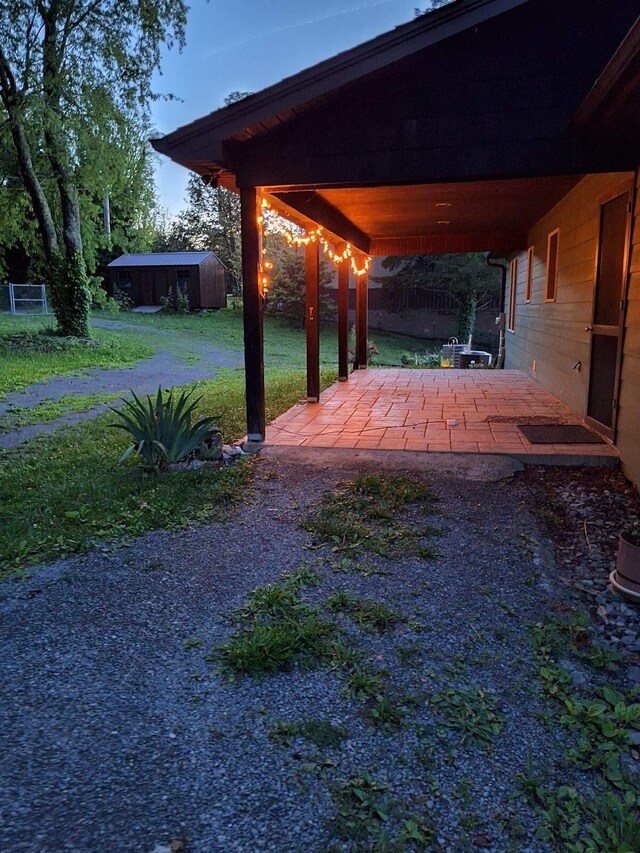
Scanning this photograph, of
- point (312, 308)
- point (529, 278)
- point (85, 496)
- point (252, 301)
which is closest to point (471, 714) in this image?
point (85, 496)

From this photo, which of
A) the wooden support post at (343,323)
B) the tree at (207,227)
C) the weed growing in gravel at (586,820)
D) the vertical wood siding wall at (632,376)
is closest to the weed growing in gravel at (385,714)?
the weed growing in gravel at (586,820)

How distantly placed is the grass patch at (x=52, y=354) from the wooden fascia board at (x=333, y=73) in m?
6.07

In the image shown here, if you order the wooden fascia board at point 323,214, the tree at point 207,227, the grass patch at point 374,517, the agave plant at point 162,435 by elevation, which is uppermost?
the tree at point 207,227

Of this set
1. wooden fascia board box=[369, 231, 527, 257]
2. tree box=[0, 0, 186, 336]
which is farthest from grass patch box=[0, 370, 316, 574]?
tree box=[0, 0, 186, 336]

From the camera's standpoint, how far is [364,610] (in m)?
2.58

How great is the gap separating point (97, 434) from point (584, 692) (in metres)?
4.96

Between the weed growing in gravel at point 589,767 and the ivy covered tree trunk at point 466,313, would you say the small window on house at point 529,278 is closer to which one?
the weed growing in gravel at point 589,767

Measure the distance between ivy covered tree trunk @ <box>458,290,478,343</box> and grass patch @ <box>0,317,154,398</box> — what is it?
10.7m

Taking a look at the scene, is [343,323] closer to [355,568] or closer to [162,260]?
[355,568]

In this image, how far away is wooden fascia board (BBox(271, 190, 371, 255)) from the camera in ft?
19.6

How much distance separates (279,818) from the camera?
1.55 meters

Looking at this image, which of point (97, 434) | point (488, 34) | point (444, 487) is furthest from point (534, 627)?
point (97, 434)

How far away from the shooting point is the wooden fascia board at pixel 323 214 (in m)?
5.97

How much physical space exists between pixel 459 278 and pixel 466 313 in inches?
50.6
